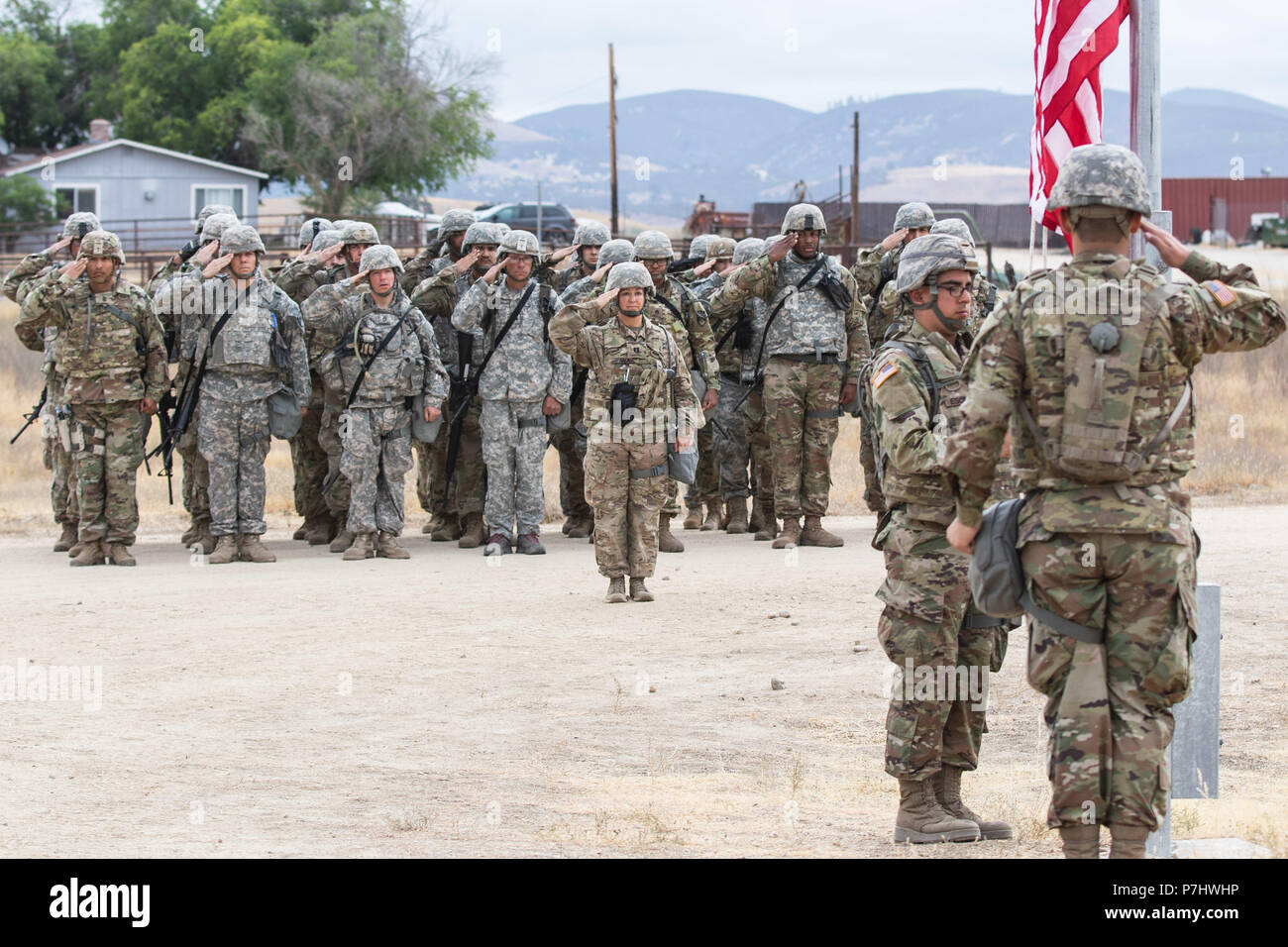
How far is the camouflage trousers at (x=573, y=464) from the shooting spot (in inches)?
532

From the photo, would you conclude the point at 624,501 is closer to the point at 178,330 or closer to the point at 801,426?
the point at 801,426

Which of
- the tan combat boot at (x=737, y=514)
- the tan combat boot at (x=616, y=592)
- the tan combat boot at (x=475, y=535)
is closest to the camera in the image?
the tan combat boot at (x=616, y=592)

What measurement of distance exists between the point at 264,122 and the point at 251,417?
43666 mm

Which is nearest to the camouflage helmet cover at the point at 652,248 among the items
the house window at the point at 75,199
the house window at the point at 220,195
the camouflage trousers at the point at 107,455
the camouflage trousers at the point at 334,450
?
the camouflage trousers at the point at 334,450

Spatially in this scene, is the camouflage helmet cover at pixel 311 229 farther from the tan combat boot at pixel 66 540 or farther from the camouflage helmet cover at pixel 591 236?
the tan combat boot at pixel 66 540

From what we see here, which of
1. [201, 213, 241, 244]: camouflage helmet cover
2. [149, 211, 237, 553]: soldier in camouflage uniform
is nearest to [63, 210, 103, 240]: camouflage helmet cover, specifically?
[149, 211, 237, 553]: soldier in camouflage uniform

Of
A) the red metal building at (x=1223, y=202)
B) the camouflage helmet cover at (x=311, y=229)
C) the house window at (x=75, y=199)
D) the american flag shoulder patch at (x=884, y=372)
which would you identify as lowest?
the american flag shoulder patch at (x=884, y=372)

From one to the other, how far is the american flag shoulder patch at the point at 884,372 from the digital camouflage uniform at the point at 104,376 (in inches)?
310

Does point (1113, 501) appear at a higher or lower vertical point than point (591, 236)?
lower

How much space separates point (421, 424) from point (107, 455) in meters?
2.33

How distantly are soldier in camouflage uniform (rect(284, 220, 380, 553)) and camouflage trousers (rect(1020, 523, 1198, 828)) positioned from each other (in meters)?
8.64

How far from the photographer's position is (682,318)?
1250cm

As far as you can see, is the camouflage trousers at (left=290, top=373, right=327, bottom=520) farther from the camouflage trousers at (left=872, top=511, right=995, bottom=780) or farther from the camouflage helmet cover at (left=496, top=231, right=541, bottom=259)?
the camouflage trousers at (left=872, top=511, right=995, bottom=780)

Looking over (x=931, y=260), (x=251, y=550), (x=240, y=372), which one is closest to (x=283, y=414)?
(x=240, y=372)
